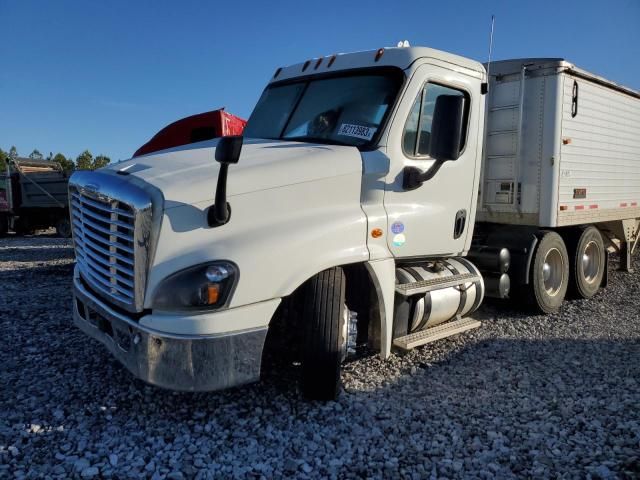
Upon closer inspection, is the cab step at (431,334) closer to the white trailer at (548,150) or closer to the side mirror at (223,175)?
the white trailer at (548,150)

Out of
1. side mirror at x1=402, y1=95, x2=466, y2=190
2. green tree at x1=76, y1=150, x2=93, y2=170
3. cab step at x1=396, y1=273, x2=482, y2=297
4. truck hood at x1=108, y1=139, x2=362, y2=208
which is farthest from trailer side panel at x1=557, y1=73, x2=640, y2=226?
green tree at x1=76, y1=150, x2=93, y2=170

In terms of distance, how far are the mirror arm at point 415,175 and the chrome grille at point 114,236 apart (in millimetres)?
1991

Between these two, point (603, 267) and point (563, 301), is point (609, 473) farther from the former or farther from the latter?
point (603, 267)

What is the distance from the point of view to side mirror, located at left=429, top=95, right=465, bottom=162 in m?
3.65

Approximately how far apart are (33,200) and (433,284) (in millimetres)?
17577

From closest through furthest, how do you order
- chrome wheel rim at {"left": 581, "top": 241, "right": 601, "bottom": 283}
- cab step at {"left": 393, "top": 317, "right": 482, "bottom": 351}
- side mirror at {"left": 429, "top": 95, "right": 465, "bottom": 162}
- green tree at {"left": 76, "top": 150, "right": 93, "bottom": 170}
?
side mirror at {"left": 429, "top": 95, "right": 465, "bottom": 162} < cab step at {"left": 393, "top": 317, "right": 482, "bottom": 351} < chrome wheel rim at {"left": 581, "top": 241, "right": 601, "bottom": 283} < green tree at {"left": 76, "top": 150, "right": 93, "bottom": 170}

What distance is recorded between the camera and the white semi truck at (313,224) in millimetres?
3072

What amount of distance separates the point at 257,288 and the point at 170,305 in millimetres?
534

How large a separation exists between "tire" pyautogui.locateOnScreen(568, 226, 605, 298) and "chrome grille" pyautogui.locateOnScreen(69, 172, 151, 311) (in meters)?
6.12

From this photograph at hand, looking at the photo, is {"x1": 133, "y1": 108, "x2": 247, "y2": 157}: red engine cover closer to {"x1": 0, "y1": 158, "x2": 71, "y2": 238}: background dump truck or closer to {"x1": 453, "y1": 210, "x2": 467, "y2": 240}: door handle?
{"x1": 453, "y1": 210, "x2": 467, "y2": 240}: door handle

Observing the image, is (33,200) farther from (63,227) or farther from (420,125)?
(420,125)

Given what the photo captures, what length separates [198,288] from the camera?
3023mm

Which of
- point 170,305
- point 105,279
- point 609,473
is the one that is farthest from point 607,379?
point 105,279

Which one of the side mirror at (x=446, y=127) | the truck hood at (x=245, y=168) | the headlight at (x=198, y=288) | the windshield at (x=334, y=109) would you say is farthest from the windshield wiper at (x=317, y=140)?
the headlight at (x=198, y=288)
